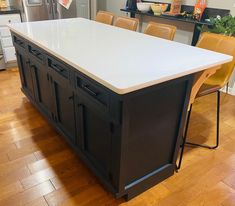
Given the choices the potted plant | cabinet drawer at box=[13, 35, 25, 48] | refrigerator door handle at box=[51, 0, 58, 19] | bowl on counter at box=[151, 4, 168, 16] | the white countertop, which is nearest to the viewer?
the white countertop

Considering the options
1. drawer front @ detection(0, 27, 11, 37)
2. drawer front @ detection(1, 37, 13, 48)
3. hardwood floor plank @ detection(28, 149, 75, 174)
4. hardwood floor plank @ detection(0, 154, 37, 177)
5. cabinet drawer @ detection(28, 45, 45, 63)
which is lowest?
hardwood floor plank @ detection(0, 154, 37, 177)

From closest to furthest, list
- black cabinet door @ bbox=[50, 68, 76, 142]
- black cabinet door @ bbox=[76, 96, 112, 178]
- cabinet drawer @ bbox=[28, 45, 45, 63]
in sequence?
black cabinet door @ bbox=[76, 96, 112, 178] → black cabinet door @ bbox=[50, 68, 76, 142] → cabinet drawer @ bbox=[28, 45, 45, 63]

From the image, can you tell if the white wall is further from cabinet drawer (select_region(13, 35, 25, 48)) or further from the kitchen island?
cabinet drawer (select_region(13, 35, 25, 48))

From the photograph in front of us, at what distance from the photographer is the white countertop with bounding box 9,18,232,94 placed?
116 cm

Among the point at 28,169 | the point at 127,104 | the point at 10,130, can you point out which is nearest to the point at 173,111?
the point at 127,104

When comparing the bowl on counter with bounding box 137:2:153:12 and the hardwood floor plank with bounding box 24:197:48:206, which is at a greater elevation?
the bowl on counter with bounding box 137:2:153:12

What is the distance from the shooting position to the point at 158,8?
11.7 feet

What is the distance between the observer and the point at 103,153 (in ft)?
4.81

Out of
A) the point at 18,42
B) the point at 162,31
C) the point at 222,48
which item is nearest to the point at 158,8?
the point at 162,31

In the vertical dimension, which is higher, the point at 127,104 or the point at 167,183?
the point at 127,104

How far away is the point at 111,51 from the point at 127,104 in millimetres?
551

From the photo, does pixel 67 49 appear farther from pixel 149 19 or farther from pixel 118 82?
pixel 149 19

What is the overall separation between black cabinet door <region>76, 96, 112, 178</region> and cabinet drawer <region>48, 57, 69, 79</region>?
8.7 inches

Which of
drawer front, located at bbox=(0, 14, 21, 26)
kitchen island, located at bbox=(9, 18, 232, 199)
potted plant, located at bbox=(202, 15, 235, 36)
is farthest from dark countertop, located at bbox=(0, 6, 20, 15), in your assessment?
potted plant, located at bbox=(202, 15, 235, 36)
